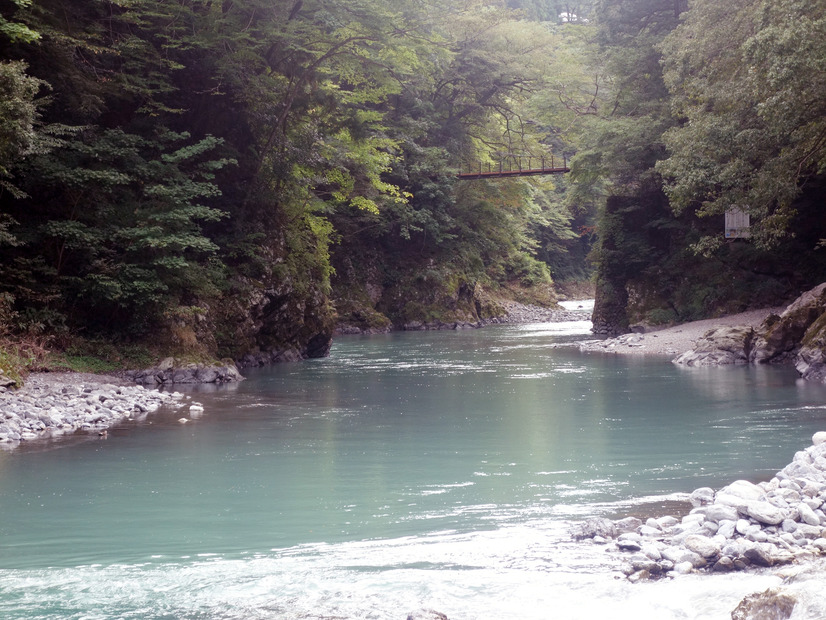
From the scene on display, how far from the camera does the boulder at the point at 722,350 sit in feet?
58.6

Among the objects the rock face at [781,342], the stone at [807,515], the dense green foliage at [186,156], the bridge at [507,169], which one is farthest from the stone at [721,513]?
the bridge at [507,169]

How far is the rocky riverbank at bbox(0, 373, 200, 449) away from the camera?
10.3m

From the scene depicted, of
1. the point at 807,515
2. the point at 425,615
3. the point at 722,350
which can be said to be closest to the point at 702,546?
the point at 807,515

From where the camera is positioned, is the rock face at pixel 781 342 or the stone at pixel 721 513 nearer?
the stone at pixel 721 513

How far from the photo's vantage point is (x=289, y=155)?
63.7 ft

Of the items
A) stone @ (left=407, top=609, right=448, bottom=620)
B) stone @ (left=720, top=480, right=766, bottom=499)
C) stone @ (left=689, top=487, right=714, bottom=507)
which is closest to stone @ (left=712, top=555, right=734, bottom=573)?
stone @ (left=720, top=480, right=766, bottom=499)

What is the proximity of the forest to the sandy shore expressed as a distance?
2.65ft

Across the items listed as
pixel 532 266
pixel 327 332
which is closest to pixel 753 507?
pixel 327 332

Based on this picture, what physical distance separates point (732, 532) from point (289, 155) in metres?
15.8

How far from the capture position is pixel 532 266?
1828 inches

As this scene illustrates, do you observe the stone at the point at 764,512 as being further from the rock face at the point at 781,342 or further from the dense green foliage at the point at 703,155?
the rock face at the point at 781,342

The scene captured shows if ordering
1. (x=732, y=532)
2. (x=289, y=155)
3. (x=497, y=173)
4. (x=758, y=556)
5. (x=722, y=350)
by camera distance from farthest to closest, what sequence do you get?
1. (x=497, y=173)
2. (x=289, y=155)
3. (x=722, y=350)
4. (x=732, y=532)
5. (x=758, y=556)

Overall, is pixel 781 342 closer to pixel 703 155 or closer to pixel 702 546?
pixel 703 155

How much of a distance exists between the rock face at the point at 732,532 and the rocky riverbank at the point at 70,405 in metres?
7.18
